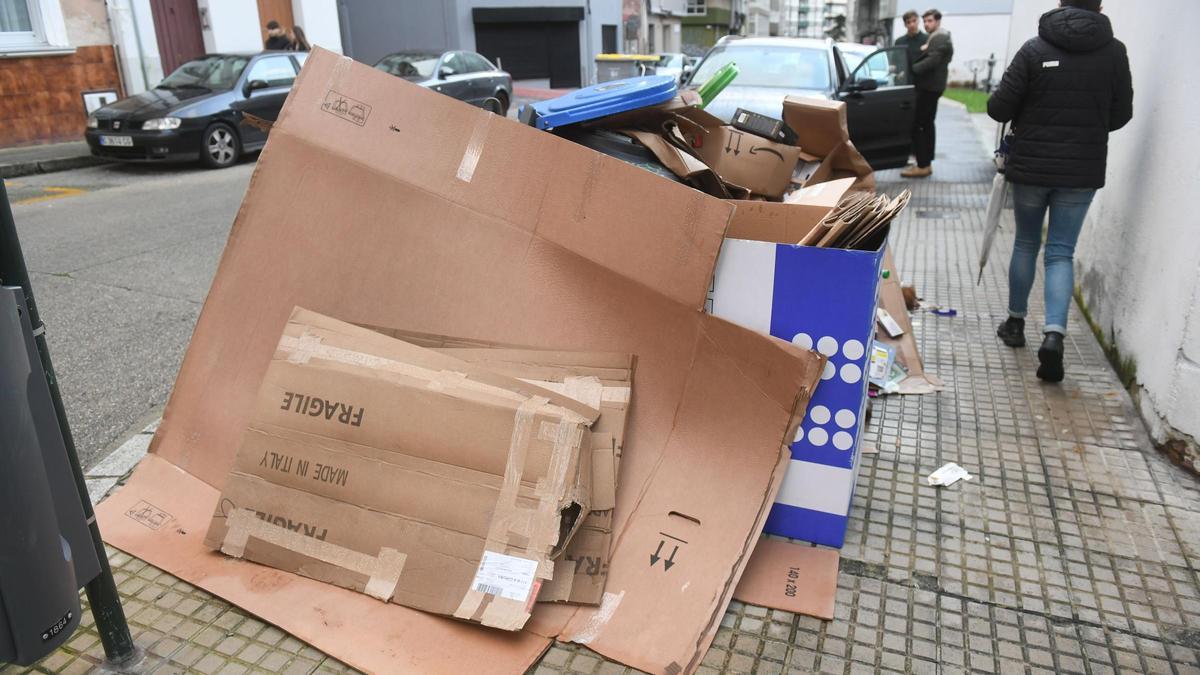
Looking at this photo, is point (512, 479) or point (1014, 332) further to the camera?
point (1014, 332)

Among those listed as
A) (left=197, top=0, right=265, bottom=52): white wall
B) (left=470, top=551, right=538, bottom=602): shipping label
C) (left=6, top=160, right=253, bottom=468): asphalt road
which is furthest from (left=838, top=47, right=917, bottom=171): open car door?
(left=197, top=0, right=265, bottom=52): white wall

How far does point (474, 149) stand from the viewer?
106 inches

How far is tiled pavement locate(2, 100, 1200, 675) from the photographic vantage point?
225 centimetres

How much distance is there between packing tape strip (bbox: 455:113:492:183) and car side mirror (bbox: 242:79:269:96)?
9.88 m

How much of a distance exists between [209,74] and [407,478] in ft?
36.5

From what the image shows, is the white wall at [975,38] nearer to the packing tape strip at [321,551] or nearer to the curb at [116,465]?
the curb at [116,465]

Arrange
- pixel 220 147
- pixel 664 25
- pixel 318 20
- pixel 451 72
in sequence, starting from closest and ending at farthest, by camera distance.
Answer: pixel 220 147 → pixel 451 72 → pixel 318 20 → pixel 664 25

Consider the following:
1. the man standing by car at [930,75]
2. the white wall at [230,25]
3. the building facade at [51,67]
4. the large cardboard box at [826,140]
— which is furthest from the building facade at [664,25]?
the large cardboard box at [826,140]

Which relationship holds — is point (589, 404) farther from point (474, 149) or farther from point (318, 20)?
point (318, 20)

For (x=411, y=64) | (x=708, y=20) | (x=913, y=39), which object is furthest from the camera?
(x=708, y=20)

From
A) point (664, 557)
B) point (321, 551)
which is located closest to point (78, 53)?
point (321, 551)

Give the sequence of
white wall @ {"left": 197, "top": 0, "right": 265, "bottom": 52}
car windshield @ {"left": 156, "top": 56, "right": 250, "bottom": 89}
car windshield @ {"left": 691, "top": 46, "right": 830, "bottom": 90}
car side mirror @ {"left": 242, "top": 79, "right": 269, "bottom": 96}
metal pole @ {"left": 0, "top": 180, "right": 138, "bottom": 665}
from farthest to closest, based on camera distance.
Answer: white wall @ {"left": 197, "top": 0, "right": 265, "bottom": 52}
car windshield @ {"left": 156, "top": 56, "right": 250, "bottom": 89}
car side mirror @ {"left": 242, "top": 79, "right": 269, "bottom": 96}
car windshield @ {"left": 691, "top": 46, "right": 830, "bottom": 90}
metal pole @ {"left": 0, "top": 180, "right": 138, "bottom": 665}

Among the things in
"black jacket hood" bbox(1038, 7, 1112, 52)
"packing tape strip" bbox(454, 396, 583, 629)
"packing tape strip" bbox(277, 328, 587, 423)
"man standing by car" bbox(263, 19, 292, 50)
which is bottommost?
"packing tape strip" bbox(454, 396, 583, 629)

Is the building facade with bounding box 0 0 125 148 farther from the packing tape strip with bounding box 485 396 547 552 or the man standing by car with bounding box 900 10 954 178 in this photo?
the packing tape strip with bounding box 485 396 547 552
